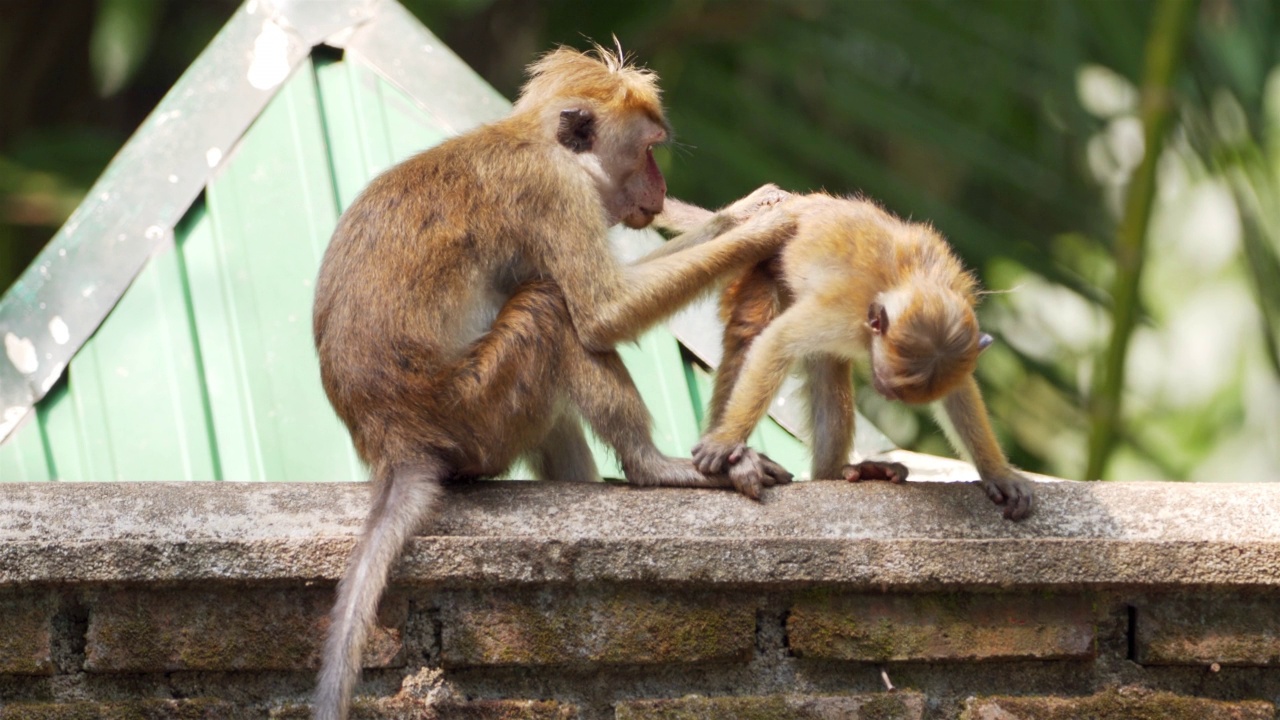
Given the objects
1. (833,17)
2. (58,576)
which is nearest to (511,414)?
(58,576)

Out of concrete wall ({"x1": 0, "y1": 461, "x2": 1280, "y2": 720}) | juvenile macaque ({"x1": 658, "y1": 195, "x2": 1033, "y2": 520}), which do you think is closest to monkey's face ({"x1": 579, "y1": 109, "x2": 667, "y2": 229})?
juvenile macaque ({"x1": 658, "y1": 195, "x2": 1033, "y2": 520})

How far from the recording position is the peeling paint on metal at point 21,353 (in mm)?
4379

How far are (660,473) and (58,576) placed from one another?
137cm

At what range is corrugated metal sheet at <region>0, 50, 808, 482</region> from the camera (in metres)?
4.19

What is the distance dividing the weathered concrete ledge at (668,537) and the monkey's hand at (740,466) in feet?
0.42

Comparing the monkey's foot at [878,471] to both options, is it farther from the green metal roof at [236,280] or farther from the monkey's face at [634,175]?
the monkey's face at [634,175]

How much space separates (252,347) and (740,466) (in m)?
2.08

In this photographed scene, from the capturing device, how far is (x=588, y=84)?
3.99m

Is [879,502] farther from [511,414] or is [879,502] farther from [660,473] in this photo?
[511,414]

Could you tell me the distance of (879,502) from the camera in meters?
2.74

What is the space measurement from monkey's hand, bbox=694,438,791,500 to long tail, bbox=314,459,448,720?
0.71m

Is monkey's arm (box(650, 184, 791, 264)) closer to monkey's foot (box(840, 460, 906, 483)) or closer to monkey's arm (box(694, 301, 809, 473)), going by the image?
monkey's arm (box(694, 301, 809, 473))

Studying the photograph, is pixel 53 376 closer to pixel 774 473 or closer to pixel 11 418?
pixel 11 418

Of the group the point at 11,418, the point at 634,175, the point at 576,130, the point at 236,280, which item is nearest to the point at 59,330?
the point at 11,418
